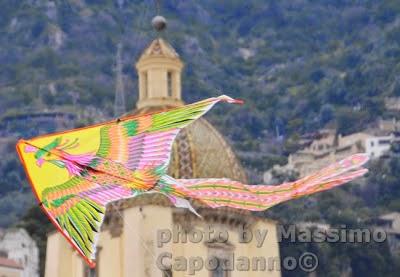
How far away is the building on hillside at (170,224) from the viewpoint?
40469 mm

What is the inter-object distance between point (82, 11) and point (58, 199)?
13926 centimetres

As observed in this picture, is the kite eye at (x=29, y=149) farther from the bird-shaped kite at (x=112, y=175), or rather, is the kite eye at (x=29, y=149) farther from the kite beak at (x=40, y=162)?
the kite beak at (x=40, y=162)

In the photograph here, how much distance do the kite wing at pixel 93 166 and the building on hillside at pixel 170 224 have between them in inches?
622

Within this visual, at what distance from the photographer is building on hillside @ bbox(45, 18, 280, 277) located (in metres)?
40.5

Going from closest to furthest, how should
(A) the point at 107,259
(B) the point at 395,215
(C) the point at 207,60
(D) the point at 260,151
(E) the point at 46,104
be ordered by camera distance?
1. (A) the point at 107,259
2. (B) the point at 395,215
3. (D) the point at 260,151
4. (E) the point at 46,104
5. (C) the point at 207,60

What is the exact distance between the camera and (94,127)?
2334 cm

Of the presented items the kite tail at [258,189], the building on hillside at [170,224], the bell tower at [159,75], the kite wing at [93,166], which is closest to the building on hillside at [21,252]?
the bell tower at [159,75]

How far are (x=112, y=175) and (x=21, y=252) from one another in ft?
161

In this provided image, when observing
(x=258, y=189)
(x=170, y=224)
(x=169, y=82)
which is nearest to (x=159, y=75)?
(x=169, y=82)

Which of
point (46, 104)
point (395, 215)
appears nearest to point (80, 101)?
point (46, 104)

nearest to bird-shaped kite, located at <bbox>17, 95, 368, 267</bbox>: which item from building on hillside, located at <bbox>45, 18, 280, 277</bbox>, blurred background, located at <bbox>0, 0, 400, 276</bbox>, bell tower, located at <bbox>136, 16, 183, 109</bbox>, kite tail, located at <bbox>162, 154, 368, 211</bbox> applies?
kite tail, located at <bbox>162, 154, 368, 211</bbox>

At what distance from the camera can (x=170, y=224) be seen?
4072 centimetres

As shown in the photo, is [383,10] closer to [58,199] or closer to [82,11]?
[82,11]

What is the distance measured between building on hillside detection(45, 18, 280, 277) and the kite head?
53.2 ft
